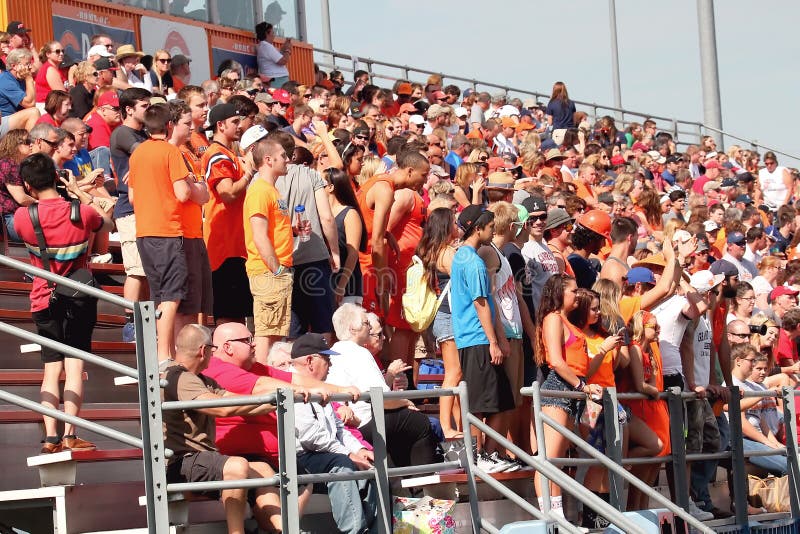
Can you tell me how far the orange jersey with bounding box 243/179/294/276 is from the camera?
31.2 feet

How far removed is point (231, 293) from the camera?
33.1 ft

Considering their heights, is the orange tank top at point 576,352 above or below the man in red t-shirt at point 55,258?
below

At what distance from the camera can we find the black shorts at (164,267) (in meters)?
8.86

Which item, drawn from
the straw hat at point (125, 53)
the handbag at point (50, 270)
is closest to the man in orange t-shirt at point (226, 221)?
the handbag at point (50, 270)

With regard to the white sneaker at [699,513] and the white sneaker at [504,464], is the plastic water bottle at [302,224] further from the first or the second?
the white sneaker at [699,513]

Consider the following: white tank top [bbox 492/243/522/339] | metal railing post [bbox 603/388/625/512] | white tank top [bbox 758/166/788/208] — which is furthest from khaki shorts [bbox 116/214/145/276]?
white tank top [bbox 758/166/788/208]

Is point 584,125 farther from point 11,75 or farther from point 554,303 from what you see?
point 554,303

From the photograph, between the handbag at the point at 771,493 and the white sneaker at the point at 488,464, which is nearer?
the white sneaker at the point at 488,464

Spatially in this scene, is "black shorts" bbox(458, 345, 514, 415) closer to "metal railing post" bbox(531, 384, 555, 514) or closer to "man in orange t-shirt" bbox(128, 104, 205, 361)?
"metal railing post" bbox(531, 384, 555, 514)

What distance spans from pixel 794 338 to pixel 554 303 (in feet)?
20.9

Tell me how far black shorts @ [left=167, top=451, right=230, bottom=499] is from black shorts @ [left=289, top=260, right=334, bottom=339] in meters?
2.86

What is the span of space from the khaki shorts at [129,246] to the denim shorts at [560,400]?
2.86 meters

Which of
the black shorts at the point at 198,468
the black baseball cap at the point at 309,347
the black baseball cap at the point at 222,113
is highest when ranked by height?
the black baseball cap at the point at 222,113

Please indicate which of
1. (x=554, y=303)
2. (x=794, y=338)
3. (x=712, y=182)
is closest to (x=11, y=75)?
(x=554, y=303)
